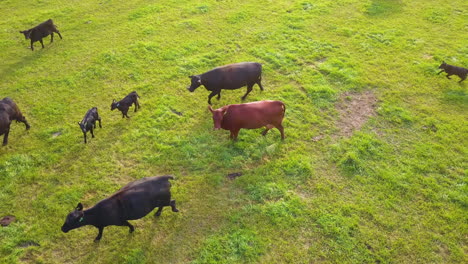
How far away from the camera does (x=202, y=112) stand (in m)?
11.6

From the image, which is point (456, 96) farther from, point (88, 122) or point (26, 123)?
point (26, 123)

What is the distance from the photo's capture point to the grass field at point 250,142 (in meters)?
7.96

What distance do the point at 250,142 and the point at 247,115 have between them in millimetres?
986

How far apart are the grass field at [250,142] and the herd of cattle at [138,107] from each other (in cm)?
53

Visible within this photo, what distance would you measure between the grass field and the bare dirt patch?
0.16 meters

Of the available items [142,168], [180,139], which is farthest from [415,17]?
[142,168]

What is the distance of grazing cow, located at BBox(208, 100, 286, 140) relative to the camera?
387 inches

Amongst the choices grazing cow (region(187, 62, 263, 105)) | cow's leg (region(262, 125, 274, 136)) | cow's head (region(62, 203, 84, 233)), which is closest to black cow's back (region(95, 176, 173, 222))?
cow's head (region(62, 203, 84, 233))

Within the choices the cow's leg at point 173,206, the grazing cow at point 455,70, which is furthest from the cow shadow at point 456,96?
the cow's leg at point 173,206

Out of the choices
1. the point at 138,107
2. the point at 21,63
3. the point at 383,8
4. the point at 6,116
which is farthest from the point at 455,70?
the point at 21,63

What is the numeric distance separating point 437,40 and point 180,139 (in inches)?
483

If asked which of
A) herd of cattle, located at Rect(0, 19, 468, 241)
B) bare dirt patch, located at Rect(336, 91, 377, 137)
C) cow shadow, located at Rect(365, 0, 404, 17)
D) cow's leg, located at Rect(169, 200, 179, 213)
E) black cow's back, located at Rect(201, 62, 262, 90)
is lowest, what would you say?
cow's leg, located at Rect(169, 200, 179, 213)

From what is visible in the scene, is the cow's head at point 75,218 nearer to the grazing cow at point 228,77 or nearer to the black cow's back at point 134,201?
the black cow's back at point 134,201

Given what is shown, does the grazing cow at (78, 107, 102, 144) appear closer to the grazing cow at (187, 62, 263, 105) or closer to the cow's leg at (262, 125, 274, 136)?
the grazing cow at (187, 62, 263, 105)
